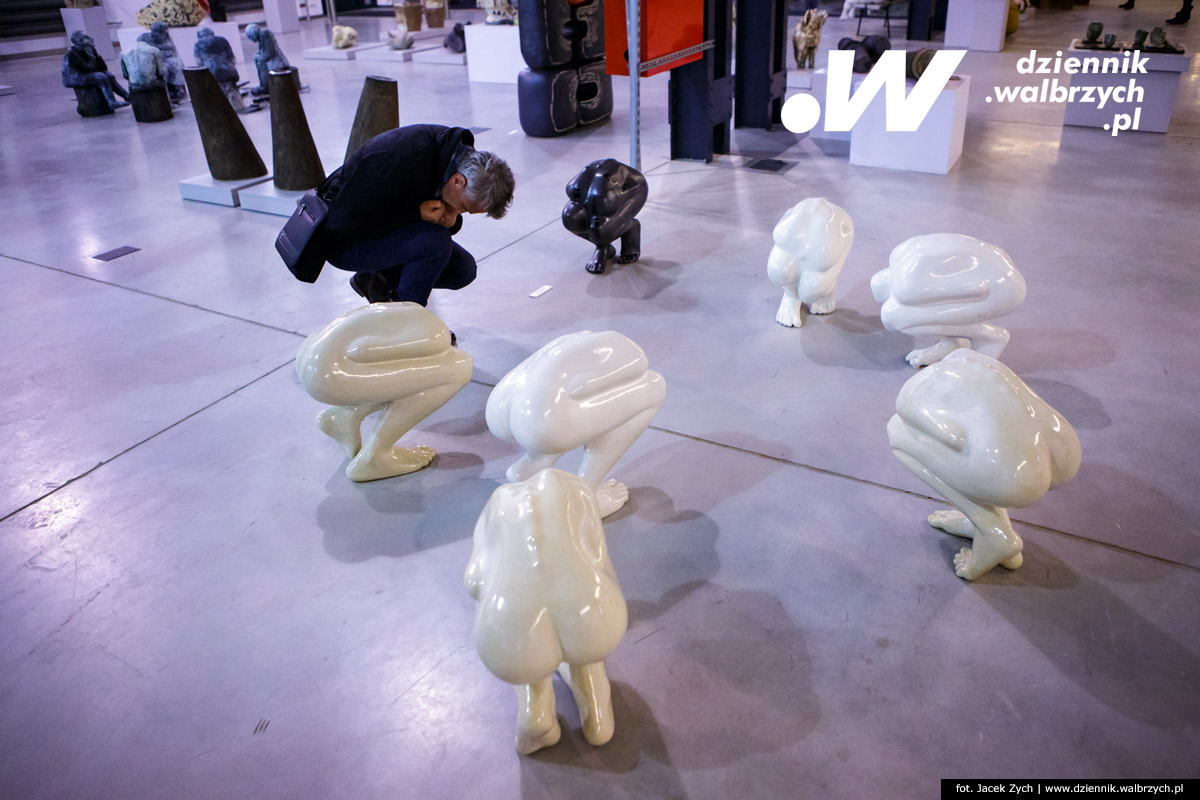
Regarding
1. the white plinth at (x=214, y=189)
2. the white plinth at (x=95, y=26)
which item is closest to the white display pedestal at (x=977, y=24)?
the white plinth at (x=214, y=189)

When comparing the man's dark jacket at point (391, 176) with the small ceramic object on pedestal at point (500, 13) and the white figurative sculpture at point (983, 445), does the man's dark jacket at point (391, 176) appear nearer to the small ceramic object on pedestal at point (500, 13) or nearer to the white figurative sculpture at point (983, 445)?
the white figurative sculpture at point (983, 445)

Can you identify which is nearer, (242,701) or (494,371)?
(242,701)

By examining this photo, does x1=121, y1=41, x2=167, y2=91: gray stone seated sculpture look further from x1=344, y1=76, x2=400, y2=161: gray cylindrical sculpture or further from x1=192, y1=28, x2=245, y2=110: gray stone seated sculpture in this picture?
x1=344, y1=76, x2=400, y2=161: gray cylindrical sculpture

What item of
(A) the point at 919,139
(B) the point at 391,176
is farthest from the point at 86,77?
(A) the point at 919,139

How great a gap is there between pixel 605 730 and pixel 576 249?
331 centimetres

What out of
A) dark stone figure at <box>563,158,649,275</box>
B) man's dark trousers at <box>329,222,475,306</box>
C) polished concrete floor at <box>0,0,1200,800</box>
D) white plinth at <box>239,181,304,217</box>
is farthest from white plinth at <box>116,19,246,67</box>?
man's dark trousers at <box>329,222,475,306</box>

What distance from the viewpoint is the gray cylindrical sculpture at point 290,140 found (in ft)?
17.9

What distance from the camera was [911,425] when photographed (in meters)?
2.31

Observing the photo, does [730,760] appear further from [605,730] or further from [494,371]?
[494,371]

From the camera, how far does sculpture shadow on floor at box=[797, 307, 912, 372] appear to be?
3.49m

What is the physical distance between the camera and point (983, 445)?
213 centimetres

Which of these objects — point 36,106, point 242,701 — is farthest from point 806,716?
point 36,106

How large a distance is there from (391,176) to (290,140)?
255 centimetres

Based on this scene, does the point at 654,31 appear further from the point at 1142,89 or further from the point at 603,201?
the point at 1142,89
